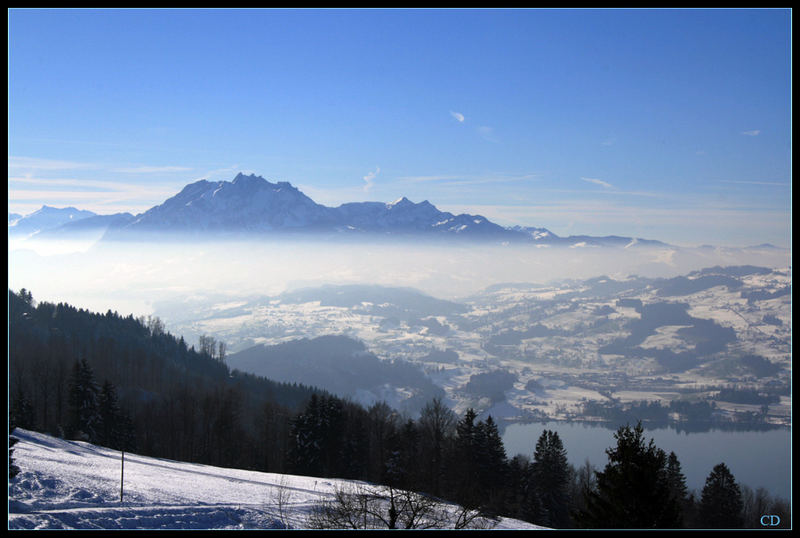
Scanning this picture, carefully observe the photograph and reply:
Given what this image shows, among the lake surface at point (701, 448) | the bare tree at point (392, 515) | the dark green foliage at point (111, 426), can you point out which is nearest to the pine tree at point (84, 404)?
the dark green foliage at point (111, 426)

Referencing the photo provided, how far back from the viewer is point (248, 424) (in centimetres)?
7469

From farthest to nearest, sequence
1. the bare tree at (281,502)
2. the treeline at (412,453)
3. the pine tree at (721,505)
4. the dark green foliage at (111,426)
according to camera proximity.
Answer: the dark green foliage at (111,426), the pine tree at (721,505), the bare tree at (281,502), the treeline at (412,453)

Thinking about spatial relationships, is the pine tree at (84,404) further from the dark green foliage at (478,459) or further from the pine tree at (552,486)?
the pine tree at (552,486)

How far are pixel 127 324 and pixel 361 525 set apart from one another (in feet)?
332

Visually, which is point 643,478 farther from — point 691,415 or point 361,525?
point 691,415

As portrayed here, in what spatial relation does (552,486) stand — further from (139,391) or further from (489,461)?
(139,391)

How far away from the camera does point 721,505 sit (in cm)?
3253

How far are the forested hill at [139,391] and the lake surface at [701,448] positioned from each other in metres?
71.8

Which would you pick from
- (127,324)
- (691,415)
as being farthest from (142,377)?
(691,415)

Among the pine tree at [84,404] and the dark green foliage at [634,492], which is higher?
the dark green foliage at [634,492]

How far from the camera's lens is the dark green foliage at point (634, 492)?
47.3ft

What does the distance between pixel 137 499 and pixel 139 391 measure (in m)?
67.7

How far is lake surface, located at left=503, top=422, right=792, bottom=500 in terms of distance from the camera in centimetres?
11406

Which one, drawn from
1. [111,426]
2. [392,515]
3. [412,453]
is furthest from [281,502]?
[111,426]
